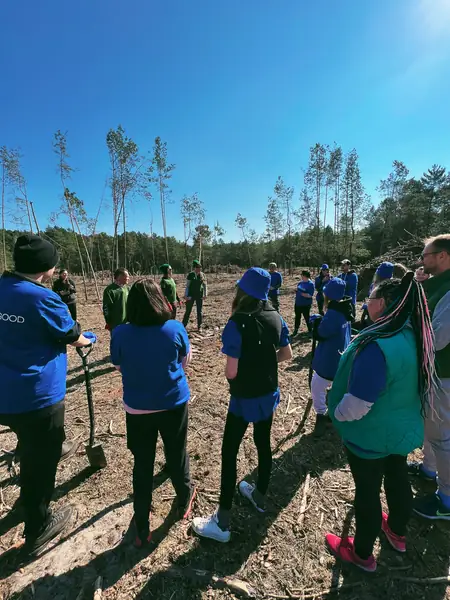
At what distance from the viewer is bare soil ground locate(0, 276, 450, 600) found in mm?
1920

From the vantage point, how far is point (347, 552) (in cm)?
202

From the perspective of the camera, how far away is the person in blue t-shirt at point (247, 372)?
200 cm

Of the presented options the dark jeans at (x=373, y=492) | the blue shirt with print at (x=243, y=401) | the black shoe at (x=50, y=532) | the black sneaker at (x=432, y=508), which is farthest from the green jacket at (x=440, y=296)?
the black shoe at (x=50, y=532)

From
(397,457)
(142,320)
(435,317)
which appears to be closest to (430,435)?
(397,457)

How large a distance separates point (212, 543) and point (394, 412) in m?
1.76

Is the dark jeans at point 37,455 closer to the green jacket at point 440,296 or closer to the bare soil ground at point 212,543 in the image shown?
the bare soil ground at point 212,543

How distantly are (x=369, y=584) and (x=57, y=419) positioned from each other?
8.10 feet

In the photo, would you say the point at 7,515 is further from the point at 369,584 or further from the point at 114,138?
the point at 114,138

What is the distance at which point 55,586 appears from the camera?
195 centimetres

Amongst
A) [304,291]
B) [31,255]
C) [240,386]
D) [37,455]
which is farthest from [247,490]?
[304,291]

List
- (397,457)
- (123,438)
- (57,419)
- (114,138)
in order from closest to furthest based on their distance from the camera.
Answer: (397,457)
(57,419)
(123,438)
(114,138)

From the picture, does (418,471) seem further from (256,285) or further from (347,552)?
(256,285)

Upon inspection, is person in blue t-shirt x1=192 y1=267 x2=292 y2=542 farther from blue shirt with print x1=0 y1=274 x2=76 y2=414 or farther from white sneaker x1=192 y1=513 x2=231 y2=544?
blue shirt with print x1=0 y1=274 x2=76 y2=414

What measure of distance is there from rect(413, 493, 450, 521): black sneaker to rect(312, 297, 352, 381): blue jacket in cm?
131
